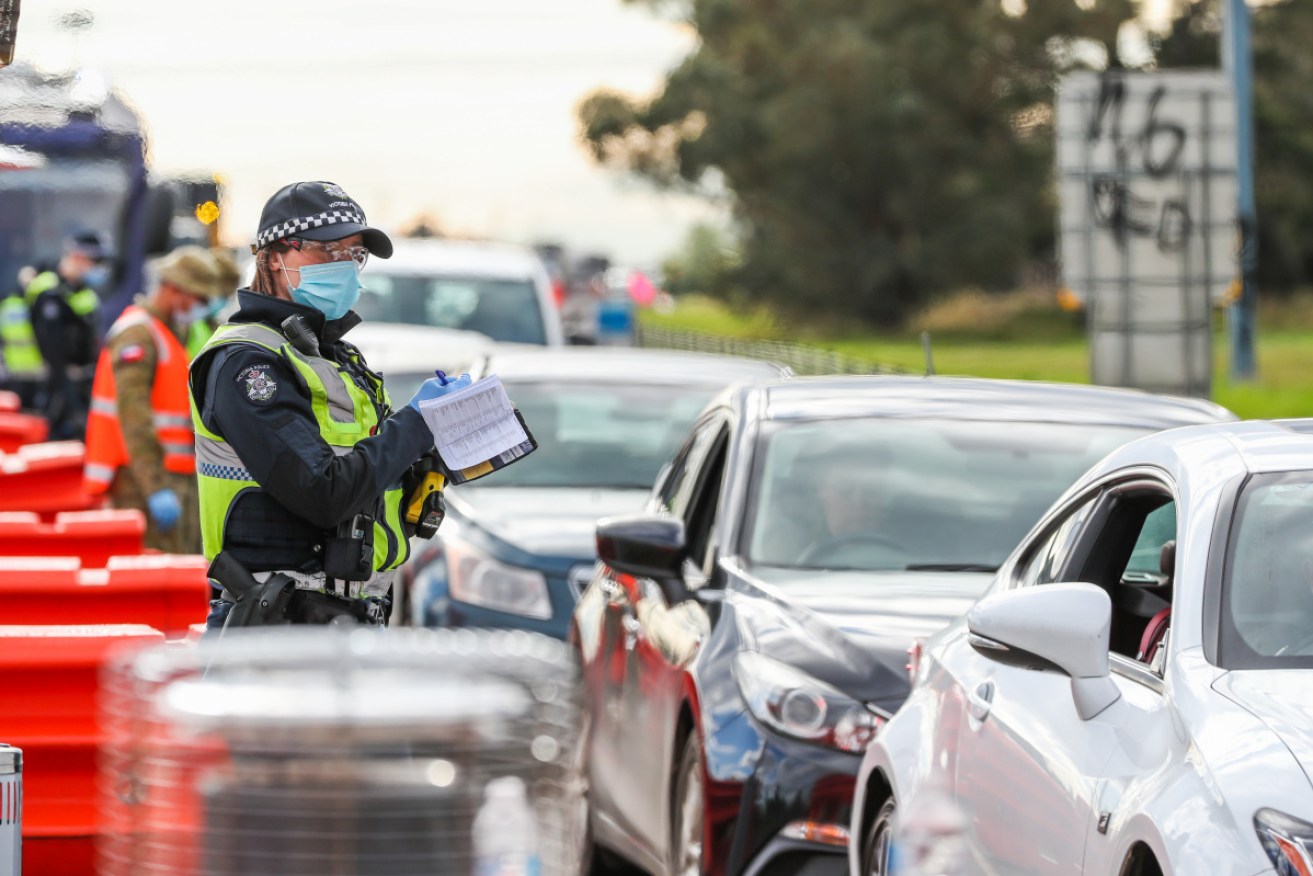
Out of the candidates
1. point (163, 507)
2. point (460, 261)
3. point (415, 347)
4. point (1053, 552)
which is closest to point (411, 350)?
point (415, 347)

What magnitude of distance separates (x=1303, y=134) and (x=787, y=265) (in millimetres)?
14968

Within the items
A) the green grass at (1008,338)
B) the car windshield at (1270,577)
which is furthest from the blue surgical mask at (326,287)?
the green grass at (1008,338)

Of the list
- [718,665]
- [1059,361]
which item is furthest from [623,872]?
[1059,361]

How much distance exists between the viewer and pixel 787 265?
74250 millimetres

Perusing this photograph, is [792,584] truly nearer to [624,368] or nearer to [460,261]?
[624,368]

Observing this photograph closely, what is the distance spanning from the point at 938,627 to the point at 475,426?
4.89ft

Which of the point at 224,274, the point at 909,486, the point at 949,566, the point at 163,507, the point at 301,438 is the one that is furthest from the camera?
the point at 224,274

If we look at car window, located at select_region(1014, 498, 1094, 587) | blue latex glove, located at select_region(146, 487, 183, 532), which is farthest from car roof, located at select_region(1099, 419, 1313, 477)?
blue latex glove, located at select_region(146, 487, 183, 532)

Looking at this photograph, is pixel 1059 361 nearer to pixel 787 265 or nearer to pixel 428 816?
pixel 787 265

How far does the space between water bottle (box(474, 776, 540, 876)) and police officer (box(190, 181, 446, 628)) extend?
342 cm

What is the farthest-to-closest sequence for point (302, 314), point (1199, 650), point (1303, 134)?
1. point (1303, 134)
2. point (302, 314)
3. point (1199, 650)

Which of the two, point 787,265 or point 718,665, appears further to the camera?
point 787,265

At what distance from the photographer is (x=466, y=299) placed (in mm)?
17203

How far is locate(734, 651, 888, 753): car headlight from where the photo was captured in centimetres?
629
